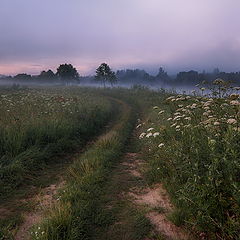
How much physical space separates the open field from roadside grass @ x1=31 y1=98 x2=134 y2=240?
0.7 inches

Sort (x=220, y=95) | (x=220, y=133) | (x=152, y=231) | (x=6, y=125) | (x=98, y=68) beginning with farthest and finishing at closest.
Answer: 1. (x=98, y=68)
2. (x=6, y=125)
3. (x=220, y=95)
4. (x=220, y=133)
5. (x=152, y=231)

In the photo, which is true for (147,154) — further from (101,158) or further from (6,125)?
(6,125)

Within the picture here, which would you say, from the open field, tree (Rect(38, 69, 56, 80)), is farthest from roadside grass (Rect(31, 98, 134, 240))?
tree (Rect(38, 69, 56, 80))

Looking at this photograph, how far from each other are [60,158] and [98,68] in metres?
76.0

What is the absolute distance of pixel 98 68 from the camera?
273ft

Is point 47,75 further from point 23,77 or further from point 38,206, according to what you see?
point 38,206

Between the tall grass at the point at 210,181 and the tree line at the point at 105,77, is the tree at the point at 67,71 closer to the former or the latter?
the tree line at the point at 105,77

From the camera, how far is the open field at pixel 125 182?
4379 mm

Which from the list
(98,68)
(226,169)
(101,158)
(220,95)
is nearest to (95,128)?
(101,158)

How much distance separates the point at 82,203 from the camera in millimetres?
5574

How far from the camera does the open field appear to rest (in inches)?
172

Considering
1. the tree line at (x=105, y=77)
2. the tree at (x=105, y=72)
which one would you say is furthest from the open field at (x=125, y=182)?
the tree at (x=105, y=72)

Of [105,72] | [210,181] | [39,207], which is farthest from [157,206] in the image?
[105,72]

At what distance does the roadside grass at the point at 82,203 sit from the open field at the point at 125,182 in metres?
0.02
